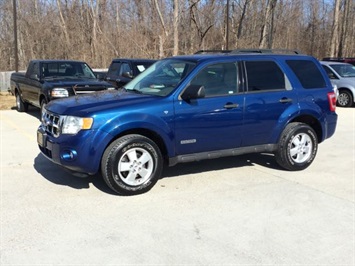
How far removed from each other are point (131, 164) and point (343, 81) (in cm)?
1245

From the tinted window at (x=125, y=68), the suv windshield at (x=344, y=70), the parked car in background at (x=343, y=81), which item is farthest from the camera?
the suv windshield at (x=344, y=70)

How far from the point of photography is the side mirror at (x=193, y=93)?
206 inches

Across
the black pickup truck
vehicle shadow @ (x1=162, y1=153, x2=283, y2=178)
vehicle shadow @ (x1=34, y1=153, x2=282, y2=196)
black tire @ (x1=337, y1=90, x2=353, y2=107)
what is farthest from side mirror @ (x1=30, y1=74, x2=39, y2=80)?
black tire @ (x1=337, y1=90, x2=353, y2=107)

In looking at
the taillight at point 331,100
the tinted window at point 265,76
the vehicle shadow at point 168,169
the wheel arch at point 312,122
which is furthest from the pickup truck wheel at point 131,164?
the taillight at point 331,100

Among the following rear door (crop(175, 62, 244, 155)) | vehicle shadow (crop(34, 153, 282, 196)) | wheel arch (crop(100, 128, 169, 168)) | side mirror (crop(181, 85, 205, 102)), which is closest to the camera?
wheel arch (crop(100, 128, 169, 168))

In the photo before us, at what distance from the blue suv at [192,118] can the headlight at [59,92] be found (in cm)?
380

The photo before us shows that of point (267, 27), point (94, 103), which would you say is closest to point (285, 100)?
point (94, 103)

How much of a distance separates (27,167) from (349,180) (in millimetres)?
5018

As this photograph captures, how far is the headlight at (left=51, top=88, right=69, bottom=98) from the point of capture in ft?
31.1

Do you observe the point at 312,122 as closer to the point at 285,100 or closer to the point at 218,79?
the point at 285,100

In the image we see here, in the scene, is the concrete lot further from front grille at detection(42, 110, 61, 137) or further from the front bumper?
front grille at detection(42, 110, 61, 137)

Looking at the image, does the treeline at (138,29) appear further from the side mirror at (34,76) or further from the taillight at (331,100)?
the taillight at (331,100)

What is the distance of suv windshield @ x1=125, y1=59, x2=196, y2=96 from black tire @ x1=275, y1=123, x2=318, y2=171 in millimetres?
1889

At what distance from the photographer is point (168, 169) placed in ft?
20.8
